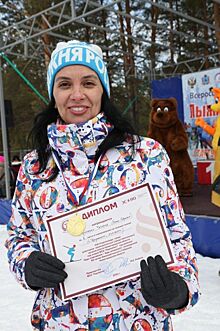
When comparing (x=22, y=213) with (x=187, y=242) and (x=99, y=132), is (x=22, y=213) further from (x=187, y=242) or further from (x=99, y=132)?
(x=187, y=242)

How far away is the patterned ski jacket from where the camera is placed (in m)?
1.04

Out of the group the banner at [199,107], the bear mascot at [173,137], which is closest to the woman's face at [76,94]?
the bear mascot at [173,137]

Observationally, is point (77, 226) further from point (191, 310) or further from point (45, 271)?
point (191, 310)

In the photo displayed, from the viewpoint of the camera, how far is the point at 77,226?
1.03m

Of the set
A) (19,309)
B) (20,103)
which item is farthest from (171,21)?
(19,309)

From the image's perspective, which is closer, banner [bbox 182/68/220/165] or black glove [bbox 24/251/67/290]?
black glove [bbox 24/251/67/290]

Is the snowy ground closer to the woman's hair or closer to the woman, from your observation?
the woman

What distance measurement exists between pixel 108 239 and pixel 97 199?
101 millimetres

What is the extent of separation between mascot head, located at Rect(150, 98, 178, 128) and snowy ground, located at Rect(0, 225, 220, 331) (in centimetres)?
239

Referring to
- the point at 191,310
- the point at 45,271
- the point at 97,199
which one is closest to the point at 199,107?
the point at 191,310

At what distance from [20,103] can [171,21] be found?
7.68 meters
